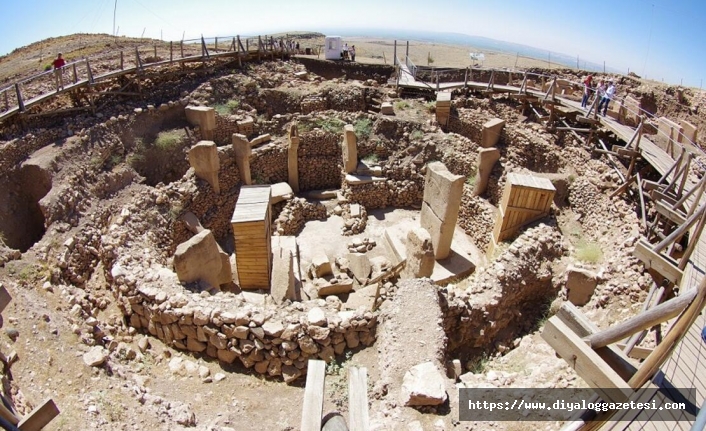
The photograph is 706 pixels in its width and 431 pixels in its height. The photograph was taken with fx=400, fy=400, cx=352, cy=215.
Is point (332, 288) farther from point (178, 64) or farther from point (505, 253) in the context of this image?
point (178, 64)

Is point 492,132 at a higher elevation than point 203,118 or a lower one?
higher

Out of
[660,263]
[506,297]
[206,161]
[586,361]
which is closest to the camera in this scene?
[586,361]

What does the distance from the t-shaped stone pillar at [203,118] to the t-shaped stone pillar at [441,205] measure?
8.13 m

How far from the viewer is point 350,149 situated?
1420 centimetres

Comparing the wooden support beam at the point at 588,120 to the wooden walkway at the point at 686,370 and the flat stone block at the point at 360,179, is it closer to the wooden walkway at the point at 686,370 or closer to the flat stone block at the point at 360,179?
the wooden walkway at the point at 686,370

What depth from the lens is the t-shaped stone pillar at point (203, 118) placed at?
1409 centimetres

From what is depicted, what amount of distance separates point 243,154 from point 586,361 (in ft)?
38.9

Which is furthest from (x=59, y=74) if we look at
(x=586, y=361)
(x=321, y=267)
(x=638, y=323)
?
(x=638, y=323)

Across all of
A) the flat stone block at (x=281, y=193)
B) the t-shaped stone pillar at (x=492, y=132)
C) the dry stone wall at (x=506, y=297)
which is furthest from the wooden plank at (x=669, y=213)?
the flat stone block at (x=281, y=193)

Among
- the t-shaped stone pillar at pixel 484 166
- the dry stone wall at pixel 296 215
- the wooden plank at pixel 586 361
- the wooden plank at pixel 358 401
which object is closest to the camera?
the wooden plank at pixel 586 361

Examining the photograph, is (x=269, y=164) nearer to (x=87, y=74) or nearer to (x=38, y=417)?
(x=87, y=74)

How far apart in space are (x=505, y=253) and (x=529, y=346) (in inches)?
92.0

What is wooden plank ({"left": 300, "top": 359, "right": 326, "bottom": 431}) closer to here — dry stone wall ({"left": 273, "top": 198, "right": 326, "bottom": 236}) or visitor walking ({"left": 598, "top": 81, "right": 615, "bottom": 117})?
dry stone wall ({"left": 273, "top": 198, "right": 326, "bottom": 236})

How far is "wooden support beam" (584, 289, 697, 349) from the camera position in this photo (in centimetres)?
324
